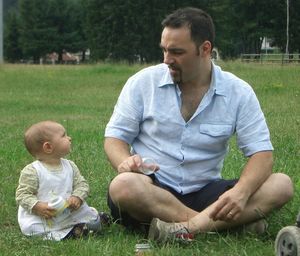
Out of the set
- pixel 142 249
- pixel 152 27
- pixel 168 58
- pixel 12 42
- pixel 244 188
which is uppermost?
pixel 168 58

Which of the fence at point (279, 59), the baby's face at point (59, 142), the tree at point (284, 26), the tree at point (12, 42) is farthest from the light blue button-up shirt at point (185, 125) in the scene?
the tree at point (12, 42)

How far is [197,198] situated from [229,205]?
1.45 ft

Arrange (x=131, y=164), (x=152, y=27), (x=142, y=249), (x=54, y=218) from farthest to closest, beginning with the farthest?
(x=152, y=27) → (x=54, y=218) → (x=131, y=164) → (x=142, y=249)

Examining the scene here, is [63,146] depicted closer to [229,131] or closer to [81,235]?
[81,235]

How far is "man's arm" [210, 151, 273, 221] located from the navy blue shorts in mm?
231

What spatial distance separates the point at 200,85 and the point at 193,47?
0.32 meters

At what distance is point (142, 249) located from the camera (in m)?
3.86

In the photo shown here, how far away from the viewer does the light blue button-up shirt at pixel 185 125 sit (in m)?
4.41

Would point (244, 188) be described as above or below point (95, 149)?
above

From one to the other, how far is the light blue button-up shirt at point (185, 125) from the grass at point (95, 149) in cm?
45

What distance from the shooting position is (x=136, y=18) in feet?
214

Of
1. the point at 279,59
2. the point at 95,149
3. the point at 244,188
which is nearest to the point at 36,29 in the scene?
the point at 279,59

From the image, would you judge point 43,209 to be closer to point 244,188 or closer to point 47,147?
point 47,147

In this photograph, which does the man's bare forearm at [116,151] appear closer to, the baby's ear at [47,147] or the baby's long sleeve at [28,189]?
the baby's ear at [47,147]
